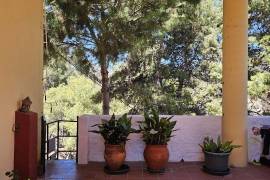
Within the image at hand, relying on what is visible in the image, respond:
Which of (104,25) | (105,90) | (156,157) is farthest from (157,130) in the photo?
(105,90)

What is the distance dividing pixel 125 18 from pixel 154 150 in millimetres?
5180

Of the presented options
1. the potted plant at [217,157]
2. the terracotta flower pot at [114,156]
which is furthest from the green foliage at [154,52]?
the potted plant at [217,157]

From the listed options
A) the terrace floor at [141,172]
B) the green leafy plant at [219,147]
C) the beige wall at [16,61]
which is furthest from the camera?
the green leafy plant at [219,147]

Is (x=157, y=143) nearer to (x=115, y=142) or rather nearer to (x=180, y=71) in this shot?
(x=115, y=142)

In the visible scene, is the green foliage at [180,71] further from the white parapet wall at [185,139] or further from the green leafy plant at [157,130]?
the green leafy plant at [157,130]

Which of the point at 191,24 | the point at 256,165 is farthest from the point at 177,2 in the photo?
the point at 256,165

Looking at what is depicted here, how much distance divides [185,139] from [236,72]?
1278mm

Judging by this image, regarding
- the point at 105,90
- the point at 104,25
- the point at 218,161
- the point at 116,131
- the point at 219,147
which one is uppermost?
the point at 104,25

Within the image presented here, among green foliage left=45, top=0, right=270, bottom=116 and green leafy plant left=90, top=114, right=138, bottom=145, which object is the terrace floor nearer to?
green leafy plant left=90, top=114, right=138, bottom=145

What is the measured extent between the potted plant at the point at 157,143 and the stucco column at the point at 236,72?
1.01 metres

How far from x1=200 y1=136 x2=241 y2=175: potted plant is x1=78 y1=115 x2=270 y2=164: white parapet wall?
0.57 meters

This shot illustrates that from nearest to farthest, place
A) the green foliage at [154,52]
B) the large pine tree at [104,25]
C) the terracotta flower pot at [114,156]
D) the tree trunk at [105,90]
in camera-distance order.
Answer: the terracotta flower pot at [114,156], the large pine tree at [104,25], the green foliage at [154,52], the tree trunk at [105,90]

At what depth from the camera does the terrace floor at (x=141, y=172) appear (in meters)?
4.77

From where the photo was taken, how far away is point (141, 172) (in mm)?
5016
